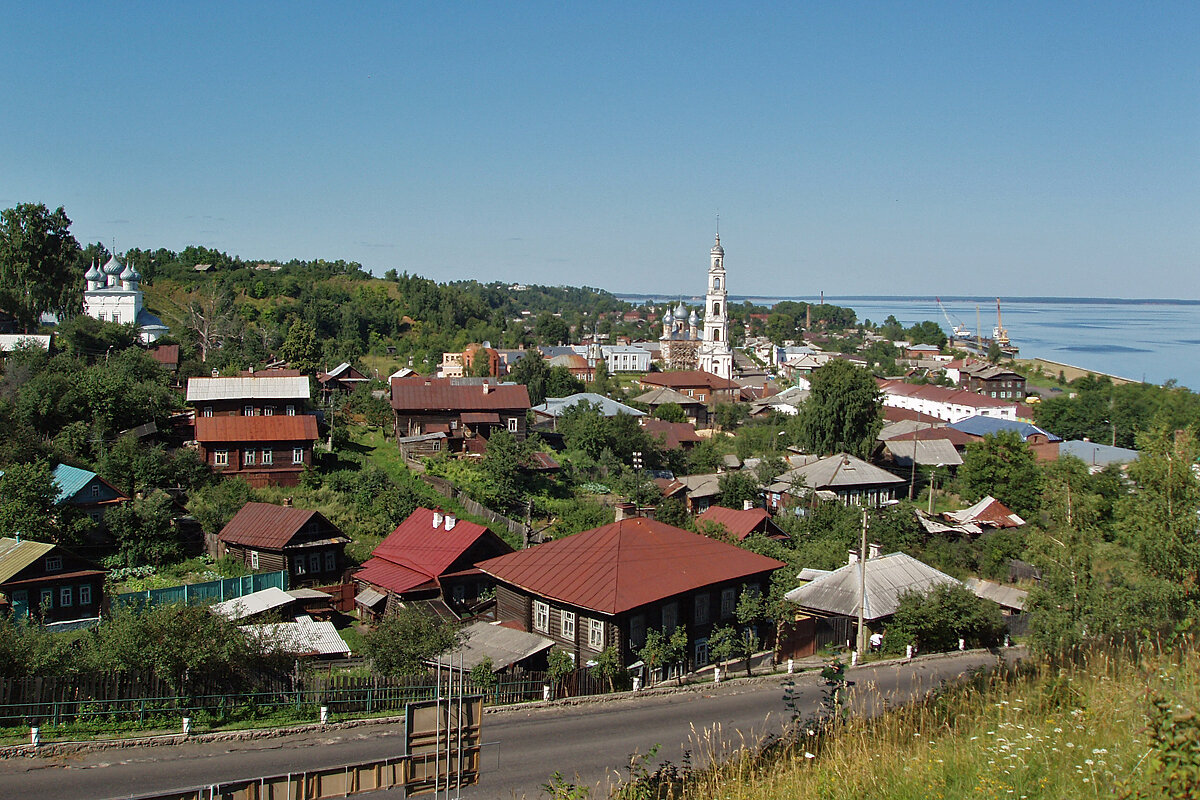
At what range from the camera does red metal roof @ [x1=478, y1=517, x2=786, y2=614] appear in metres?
16.4

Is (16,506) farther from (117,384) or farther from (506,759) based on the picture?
(506,759)

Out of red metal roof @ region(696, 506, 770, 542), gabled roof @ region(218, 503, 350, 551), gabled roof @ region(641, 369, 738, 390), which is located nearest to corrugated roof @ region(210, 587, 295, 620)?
gabled roof @ region(218, 503, 350, 551)

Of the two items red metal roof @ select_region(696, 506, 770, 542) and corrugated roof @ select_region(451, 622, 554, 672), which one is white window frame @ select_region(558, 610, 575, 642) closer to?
corrugated roof @ select_region(451, 622, 554, 672)

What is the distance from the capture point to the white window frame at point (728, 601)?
1797cm

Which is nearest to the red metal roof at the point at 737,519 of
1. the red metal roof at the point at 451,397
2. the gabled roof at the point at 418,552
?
the gabled roof at the point at 418,552

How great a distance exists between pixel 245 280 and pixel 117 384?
191 ft

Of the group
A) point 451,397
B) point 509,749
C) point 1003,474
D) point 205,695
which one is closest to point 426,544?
point 205,695

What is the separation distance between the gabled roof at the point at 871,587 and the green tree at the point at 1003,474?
49.1ft

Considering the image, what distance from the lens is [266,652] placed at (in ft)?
44.8

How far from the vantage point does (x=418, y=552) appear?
73.1ft

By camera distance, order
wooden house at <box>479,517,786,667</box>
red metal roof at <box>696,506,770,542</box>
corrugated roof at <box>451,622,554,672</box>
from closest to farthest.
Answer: corrugated roof at <box>451,622,554,672</box>
wooden house at <box>479,517,786,667</box>
red metal roof at <box>696,506,770,542</box>

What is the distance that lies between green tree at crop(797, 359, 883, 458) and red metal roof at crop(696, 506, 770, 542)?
1312 centimetres

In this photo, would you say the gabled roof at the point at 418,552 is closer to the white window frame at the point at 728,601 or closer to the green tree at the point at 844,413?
the white window frame at the point at 728,601

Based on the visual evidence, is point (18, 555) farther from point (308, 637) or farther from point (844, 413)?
point (844, 413)
